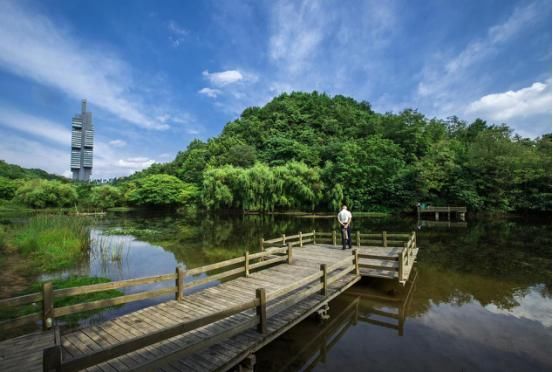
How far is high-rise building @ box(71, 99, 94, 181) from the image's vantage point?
105 metres

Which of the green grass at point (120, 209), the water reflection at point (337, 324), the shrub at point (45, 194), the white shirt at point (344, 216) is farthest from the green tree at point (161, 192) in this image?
the water reflection at point (337, 324)

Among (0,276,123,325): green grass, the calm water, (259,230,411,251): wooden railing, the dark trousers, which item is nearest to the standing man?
the dark trousers

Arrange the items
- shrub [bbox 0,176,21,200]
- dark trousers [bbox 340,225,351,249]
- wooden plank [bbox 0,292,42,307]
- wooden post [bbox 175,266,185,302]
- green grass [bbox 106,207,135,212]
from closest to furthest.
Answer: wooden plank [bbox 0,292,42,307]
wooden post [bbox 175,266,185,302]
dark trousers [bbox 340,225,351,249]
shrub [bbox 0,176,21,200]
green grass [bbox 106,207,135,212]

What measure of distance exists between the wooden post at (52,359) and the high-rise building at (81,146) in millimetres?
125396

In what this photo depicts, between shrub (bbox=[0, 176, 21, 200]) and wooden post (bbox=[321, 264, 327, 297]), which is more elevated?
shrub (bbox=[0, 176, 21, 200])

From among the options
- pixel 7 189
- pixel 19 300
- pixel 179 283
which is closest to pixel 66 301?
pixel 19 300

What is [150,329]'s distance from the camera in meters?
4.59

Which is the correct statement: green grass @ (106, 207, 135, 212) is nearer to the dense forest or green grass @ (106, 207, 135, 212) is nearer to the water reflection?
the dense forest

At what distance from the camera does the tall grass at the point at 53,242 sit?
10170mm

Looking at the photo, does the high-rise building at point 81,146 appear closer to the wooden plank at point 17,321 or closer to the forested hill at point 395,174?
the forested hill at point 395,174

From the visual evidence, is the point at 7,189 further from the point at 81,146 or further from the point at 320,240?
the point at 81,146

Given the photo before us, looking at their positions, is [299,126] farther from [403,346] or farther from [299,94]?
[403,346]

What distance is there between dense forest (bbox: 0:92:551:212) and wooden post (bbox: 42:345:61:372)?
31.4m

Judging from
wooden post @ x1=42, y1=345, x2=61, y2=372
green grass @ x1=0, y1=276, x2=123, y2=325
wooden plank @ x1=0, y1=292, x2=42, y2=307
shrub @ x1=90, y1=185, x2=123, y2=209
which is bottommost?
green grass @ x1=0, y1=276, x2=123, y2=325
